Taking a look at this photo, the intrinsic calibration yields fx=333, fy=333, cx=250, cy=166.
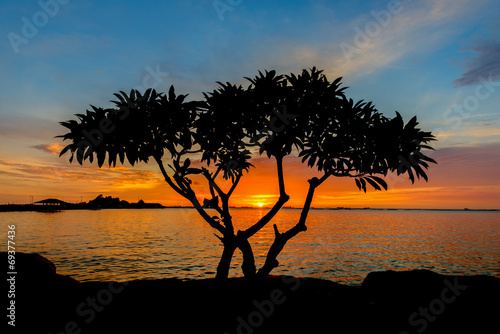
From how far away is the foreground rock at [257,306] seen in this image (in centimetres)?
931

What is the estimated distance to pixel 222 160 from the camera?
1361 centimetres

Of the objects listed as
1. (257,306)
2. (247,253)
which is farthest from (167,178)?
(257,306)

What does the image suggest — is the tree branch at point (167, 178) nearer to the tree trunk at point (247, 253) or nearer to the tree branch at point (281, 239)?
the tree trunk at point (247, 253)

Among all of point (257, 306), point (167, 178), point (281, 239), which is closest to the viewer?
point (257, 306)

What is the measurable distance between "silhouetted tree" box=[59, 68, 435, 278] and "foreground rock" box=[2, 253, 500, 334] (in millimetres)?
2241

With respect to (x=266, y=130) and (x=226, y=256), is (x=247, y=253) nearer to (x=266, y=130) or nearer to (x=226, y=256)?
(x=226, y=256)

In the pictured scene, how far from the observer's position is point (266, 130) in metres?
11.6

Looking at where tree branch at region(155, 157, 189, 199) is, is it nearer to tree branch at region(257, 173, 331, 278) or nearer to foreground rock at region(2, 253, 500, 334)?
foreground rock at region(2, 253, 500, 334)

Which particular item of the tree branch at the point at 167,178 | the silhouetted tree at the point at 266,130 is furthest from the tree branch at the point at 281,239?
the tree branch at the point at 167,178

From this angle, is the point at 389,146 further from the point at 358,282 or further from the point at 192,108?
the point at 358,282

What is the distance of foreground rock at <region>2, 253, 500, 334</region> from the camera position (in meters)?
9.31

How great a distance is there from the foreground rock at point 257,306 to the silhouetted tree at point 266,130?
7.35ft

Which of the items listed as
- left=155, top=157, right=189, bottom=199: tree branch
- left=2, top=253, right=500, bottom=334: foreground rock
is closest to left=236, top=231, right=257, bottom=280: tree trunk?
left=2, top=253, right=500, bottom=334: foreground rock

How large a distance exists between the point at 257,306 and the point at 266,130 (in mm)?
5725
